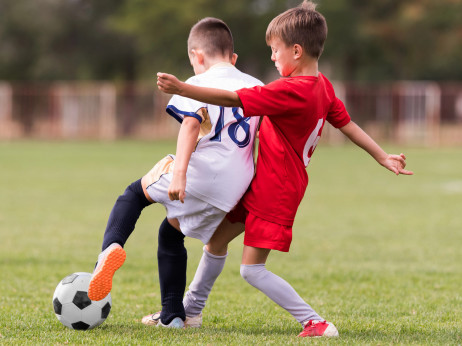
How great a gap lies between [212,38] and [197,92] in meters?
0.59

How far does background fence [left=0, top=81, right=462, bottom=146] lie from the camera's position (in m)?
31.4

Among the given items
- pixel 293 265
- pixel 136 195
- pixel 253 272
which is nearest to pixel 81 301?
pixel 136 195

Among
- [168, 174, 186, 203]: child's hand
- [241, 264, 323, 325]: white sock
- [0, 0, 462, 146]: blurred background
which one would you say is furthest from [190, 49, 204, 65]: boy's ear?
[0, 0, 462, 146]: blurred background

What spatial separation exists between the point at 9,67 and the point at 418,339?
130ft

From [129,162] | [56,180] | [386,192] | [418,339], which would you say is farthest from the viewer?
[129,162]

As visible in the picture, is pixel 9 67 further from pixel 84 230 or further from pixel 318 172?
pixel 84 230

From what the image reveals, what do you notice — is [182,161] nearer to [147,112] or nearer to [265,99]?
[265,99]

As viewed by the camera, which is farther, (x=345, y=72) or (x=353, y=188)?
(x=345, y=72)

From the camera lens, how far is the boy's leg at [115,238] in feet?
12.8

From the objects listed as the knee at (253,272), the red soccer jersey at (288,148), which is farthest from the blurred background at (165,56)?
the knee at (253,272)

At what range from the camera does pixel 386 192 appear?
1424 cm

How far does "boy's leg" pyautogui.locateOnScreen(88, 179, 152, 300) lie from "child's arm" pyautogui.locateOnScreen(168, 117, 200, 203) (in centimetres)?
44

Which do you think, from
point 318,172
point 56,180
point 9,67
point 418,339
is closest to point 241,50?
point 9,67

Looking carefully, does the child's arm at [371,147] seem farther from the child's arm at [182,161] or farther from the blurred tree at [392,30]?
the blurred tree at [392,30]
